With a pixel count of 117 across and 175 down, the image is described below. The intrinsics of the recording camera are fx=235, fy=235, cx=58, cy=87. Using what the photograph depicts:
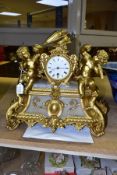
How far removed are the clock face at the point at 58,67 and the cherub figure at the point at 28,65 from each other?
40 millimetres

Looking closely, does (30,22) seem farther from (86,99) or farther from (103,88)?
(86,99)

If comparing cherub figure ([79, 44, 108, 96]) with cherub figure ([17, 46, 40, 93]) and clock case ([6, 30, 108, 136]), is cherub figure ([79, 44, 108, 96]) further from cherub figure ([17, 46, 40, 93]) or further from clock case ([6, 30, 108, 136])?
cherub figure ([17, 46, 40, 93])

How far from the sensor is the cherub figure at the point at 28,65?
57 cm

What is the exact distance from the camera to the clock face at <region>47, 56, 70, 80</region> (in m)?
0.55

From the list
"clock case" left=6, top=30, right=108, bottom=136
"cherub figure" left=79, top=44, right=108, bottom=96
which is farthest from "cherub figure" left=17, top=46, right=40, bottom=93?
"cherub figure" left=79, top=44, right=108, bottom=96

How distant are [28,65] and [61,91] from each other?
0.10 meters

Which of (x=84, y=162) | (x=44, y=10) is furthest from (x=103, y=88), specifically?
(x=44, y=10)

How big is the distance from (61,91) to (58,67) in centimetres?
6

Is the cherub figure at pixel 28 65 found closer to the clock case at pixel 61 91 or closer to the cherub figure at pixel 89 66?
the clock case at pixel 61 91

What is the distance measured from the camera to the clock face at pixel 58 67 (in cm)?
55

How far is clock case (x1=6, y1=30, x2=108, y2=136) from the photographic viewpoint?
0.56 m

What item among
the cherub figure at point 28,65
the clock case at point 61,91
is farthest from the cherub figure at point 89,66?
the cherub figure at point 28,65

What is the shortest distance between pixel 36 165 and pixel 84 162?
149 millimetres

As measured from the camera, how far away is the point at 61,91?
1.87 ft
